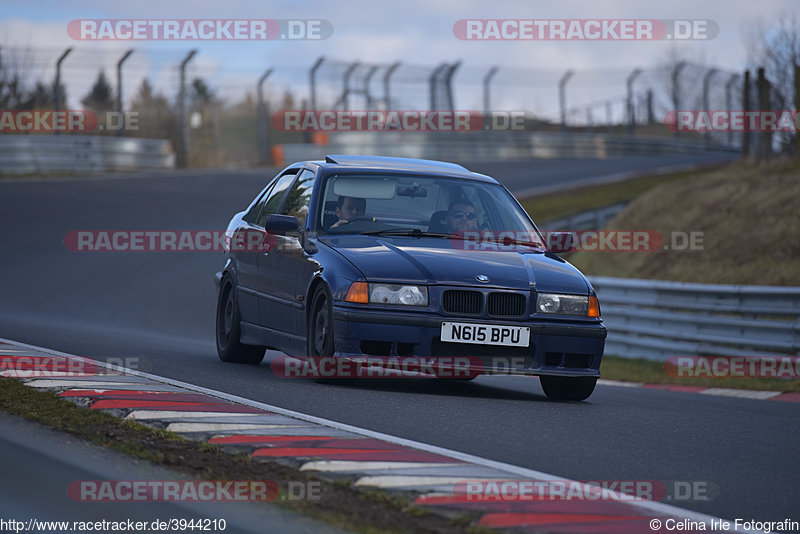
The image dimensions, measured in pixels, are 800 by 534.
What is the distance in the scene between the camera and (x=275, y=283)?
28.1ft

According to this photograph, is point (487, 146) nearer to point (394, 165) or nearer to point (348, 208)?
point (394, 165)

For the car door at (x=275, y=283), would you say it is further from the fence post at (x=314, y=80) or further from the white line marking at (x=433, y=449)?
the fence post at (x=314, y=80)

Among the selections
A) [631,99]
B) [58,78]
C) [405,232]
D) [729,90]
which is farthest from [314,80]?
[405,232]

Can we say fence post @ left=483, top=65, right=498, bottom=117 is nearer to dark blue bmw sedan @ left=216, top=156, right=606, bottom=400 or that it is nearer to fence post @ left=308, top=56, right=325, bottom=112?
fence post @ left=308, top=56, right=325, bottom=112

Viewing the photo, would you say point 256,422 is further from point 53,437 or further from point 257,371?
point 257,371

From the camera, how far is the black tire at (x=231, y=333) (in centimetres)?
941

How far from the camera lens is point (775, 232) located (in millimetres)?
16172

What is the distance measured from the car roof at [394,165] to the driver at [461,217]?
1.15 feet

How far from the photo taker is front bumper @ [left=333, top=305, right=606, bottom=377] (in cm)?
723

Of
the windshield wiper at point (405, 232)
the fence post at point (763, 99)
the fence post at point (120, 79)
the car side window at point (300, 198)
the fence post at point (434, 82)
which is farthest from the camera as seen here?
the fence post at point (434, 82)

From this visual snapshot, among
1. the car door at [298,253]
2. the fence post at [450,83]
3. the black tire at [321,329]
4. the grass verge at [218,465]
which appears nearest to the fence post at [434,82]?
the fence post at [450,83]

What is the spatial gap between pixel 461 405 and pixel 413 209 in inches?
70.3

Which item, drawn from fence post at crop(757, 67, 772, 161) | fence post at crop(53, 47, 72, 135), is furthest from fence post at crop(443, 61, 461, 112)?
fence post at crop(757, 67, 772, 161)

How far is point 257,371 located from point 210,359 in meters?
1.00
